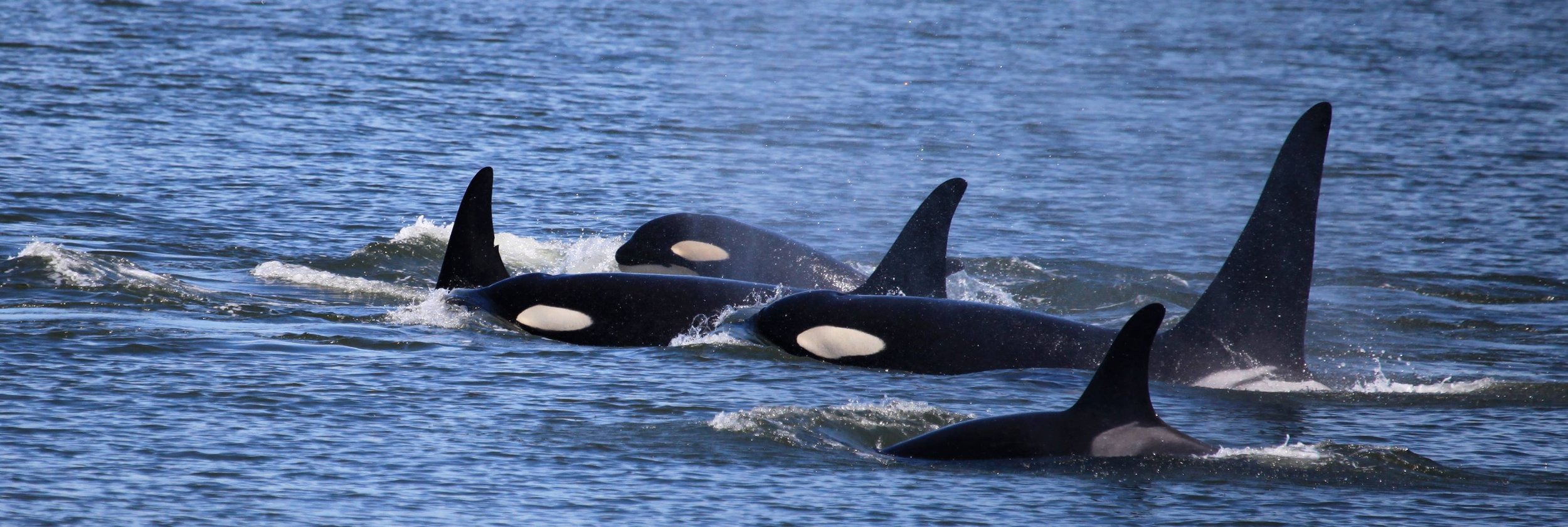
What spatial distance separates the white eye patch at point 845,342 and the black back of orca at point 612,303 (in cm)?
90

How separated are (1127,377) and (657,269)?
6384mm

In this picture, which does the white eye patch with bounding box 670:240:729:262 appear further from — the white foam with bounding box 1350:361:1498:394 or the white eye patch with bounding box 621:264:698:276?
the white foam with bounding box 1350:361:1498:394

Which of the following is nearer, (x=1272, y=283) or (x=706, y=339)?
(x=1272, y=283)

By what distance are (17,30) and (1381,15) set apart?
141 ft

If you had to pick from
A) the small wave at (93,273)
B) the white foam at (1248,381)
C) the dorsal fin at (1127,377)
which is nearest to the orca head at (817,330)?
the white foam at (1248,381)

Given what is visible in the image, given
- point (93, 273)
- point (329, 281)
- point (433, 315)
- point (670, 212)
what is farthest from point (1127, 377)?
point (670, 212)

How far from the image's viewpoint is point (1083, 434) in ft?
26.3

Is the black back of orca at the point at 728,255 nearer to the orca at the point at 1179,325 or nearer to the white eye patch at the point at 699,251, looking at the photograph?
the white eye patch at the point at 699,251

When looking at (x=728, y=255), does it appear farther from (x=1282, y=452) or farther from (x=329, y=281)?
(x=1282, y=452)

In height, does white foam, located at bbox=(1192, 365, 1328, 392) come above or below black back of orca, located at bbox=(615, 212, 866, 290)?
below

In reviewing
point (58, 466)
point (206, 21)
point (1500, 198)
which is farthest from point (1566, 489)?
point (206, 21)

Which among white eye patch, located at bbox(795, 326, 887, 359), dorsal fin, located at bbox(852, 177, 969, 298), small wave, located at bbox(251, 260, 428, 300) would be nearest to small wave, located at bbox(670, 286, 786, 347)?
white eye patch, located at bbox(795, 326, 887, 359)

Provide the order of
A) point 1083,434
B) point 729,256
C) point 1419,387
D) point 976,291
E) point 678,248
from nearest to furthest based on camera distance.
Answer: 1. point 1083,434
2. point 1419,387
3. point 729,256
4. point 678,248
5. point 976,291

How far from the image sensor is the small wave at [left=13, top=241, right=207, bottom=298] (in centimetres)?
1219
